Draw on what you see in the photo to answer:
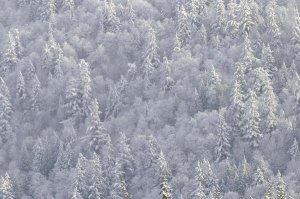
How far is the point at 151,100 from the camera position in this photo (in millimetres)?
118000

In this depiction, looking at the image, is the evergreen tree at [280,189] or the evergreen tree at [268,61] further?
the evergreen tree at [268,61]

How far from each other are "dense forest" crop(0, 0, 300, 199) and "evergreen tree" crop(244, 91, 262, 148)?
20 centimetres

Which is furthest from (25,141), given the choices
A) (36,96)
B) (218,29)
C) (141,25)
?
(218,29)

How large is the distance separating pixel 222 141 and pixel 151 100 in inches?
858

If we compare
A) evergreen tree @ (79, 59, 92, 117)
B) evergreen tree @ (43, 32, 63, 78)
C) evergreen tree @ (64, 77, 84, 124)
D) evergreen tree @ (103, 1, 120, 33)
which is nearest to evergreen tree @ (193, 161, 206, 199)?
evergreen tree @ (79, 59, 92, 117)

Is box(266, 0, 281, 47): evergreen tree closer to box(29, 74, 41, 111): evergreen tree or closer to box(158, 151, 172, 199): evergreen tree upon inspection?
box(158, 151, 172, 199): evergreen tree

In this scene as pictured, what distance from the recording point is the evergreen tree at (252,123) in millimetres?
100312

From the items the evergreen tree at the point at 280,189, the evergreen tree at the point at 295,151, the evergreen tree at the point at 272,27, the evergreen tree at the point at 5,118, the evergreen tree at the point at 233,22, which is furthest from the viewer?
the evergreen tree at the point at 233,22

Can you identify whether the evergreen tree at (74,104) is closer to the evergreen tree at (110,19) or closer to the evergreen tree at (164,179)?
the evergreen tree at (110,19)

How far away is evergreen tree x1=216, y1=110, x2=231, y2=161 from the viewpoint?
331 ft

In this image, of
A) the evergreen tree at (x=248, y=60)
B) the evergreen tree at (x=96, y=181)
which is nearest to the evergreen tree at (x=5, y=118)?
the evergreen tree at (x=96, y=181)

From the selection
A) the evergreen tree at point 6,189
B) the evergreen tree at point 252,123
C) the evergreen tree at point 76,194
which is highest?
the evergreen tree at point 252,123

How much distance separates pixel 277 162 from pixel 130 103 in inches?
1395

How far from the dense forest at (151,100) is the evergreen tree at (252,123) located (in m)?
0.20
